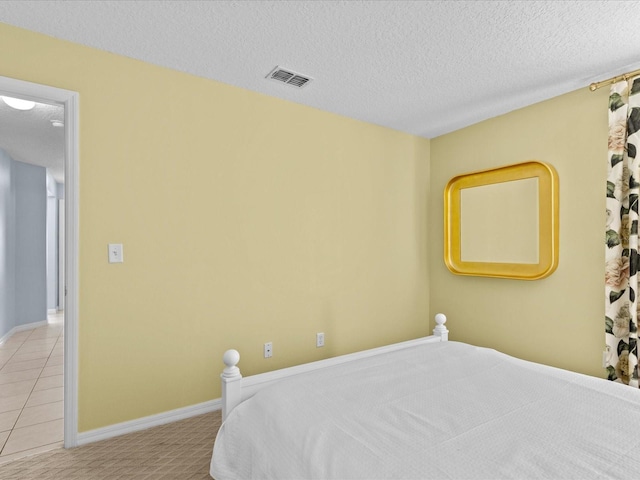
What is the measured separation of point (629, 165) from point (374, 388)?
2.27 metres

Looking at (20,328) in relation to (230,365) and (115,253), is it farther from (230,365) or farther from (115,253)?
(230,365)

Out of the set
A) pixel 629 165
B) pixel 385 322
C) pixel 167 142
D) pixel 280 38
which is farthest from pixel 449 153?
pixel 167 142

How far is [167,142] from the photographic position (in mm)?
2391

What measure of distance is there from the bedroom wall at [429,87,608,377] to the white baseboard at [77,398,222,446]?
240 cm

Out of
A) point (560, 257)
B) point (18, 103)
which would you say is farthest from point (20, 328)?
point (560, 257)

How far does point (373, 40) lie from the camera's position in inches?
81.0

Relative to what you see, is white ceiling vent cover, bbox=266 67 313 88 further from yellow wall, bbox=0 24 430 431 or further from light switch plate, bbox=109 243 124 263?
light switch plate, bbox=109 243 124 263

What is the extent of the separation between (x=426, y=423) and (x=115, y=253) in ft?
6.45

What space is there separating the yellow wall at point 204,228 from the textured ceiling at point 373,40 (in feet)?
0.71

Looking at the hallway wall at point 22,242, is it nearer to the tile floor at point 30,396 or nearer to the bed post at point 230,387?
the tile floor at point 30,396

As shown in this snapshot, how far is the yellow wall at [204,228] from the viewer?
84.5 inches

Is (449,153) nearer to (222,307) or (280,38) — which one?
(280,38)

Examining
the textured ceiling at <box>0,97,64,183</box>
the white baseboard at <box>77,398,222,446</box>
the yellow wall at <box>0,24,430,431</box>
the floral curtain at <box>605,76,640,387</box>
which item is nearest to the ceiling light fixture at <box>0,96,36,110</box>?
the textured ceiling at <box>0,97,64,183</box>

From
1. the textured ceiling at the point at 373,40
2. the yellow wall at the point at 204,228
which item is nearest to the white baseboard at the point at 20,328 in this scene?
the yellow wall at the point at 204,228
